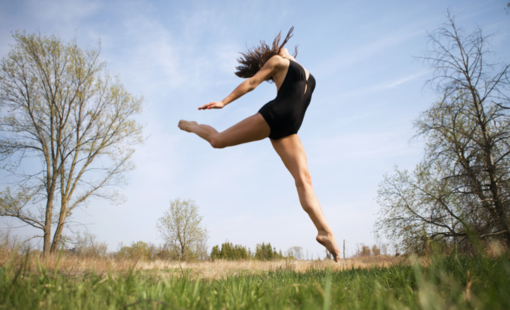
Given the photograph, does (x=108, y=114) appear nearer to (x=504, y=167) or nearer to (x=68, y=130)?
(x=68, y=130)

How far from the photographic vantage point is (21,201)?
13.9 m

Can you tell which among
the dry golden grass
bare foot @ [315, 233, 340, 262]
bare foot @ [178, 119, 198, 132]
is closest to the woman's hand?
bare foot @ [178, 119, 198, 132]

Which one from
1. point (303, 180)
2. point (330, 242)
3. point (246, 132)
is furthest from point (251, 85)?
point (330, 242)

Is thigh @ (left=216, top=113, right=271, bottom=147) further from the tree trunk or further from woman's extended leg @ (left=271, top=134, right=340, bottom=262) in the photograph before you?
the tree trunk

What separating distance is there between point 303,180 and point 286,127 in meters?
0.62

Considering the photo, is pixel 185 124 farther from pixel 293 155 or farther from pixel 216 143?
pixel 293 155

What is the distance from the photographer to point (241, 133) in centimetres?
302

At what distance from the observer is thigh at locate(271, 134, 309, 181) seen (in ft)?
10.3

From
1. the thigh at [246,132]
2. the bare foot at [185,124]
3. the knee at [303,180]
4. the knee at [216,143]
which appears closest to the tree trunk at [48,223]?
the bare foot at [185,124]

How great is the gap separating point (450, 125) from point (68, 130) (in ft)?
61.3

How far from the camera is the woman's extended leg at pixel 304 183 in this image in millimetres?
3037

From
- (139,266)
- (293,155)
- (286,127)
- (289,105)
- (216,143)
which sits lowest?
(139,266)

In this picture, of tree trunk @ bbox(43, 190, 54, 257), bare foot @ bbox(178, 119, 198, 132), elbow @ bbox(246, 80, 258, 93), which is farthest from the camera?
tree trunk @ bbox(43, 190, 54, 257)

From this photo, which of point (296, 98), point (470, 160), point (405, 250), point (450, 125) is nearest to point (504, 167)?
point (470, 160)
